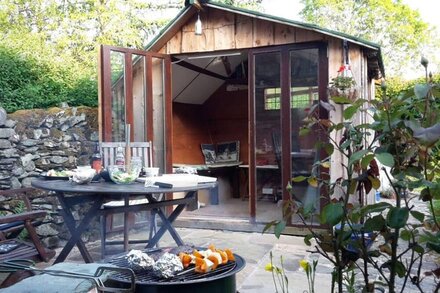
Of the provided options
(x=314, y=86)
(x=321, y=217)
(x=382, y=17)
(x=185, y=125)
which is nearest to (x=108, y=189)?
(x=321, y=217)

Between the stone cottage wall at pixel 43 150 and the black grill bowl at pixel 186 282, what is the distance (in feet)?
8.62

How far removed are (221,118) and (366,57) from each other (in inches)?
137

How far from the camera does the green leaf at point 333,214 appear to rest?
1427mm

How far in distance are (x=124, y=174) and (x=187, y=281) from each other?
1409 millimetres

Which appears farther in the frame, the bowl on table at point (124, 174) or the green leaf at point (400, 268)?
the bowl on table at point (124, 174)

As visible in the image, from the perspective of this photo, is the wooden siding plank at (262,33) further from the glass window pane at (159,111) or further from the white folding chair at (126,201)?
the white folding chair at (126,201)

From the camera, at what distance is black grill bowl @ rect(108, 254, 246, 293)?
1.81 m

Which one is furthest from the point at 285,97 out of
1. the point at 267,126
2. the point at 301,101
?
the point at 267,126

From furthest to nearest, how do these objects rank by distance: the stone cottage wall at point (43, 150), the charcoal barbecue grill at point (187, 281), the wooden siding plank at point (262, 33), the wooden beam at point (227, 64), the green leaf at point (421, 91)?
the wooden beam at point (227, 64) < the wooden siding plank at point (262, 33) < the stone cottage wall at point (43, 150) < the charcoal barbecue grill at point (187, 281) < the green leaf at point (421, 91)

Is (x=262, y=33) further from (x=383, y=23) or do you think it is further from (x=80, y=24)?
(x=383, y=23)

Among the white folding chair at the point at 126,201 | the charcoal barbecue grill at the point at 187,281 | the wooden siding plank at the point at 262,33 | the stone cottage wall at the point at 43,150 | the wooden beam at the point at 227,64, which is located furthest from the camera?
the wooden beam at the point at 227,64

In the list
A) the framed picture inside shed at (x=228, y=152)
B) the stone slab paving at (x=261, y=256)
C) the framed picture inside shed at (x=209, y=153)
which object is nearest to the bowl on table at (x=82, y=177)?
the stone slab paving at (x=261, y=256)

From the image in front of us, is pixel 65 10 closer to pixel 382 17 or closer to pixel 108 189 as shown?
pixel 108 189

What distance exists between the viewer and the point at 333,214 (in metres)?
1.43
